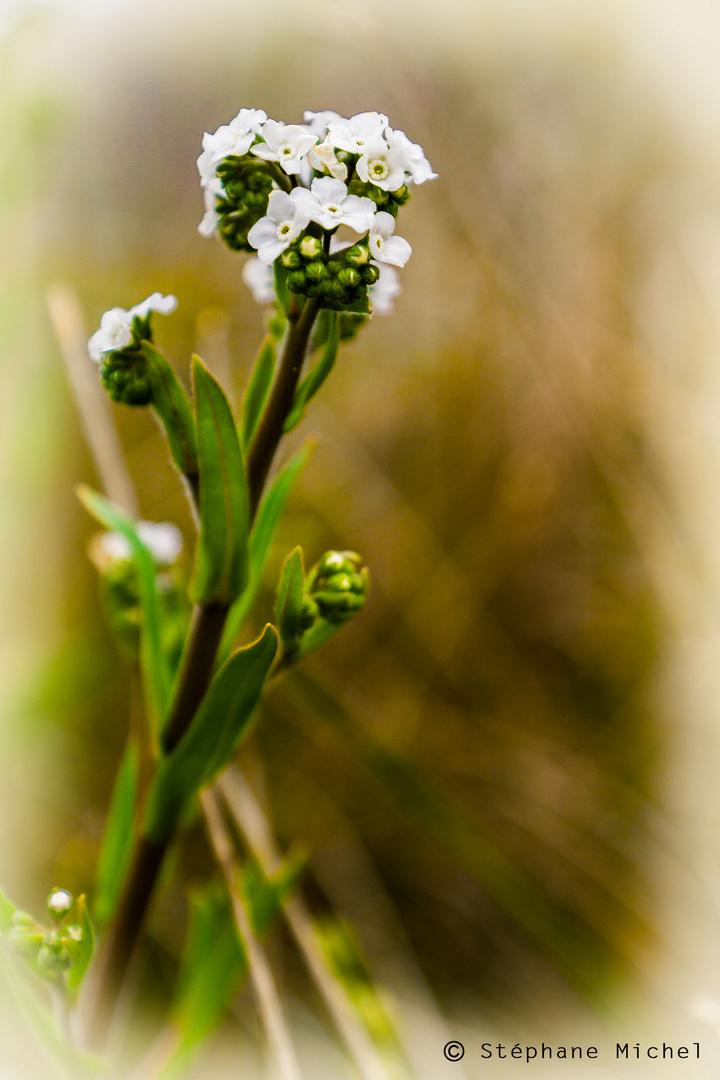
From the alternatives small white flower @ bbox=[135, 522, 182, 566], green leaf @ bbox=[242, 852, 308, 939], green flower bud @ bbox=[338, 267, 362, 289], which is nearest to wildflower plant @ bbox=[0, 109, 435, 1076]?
green flower bud @ bbox=[338, 267, 362, 289]

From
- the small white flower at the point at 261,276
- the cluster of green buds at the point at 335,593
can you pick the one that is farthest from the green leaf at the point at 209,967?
the small white flower at the point at 261,276

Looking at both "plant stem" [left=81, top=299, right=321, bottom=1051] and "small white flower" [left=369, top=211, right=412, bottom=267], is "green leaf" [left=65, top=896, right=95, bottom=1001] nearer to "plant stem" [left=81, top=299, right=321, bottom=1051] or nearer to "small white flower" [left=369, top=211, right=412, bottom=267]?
"plant stem" [left=81, top=299, right=321, bottom=1051]

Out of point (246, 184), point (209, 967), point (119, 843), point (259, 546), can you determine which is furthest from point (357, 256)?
point (209, 967)

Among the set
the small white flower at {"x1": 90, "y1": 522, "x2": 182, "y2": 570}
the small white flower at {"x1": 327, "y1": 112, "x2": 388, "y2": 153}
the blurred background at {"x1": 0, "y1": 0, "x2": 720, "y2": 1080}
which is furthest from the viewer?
the blurred background at {"x1": 0, "y1": 0, "x2": 720, "y2": 1080}

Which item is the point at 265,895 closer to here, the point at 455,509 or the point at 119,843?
the point at 119,843

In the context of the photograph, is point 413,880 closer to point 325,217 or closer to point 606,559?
point 606,559

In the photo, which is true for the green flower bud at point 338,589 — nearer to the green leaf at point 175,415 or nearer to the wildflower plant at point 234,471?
the wildflower plant at point 234,471
